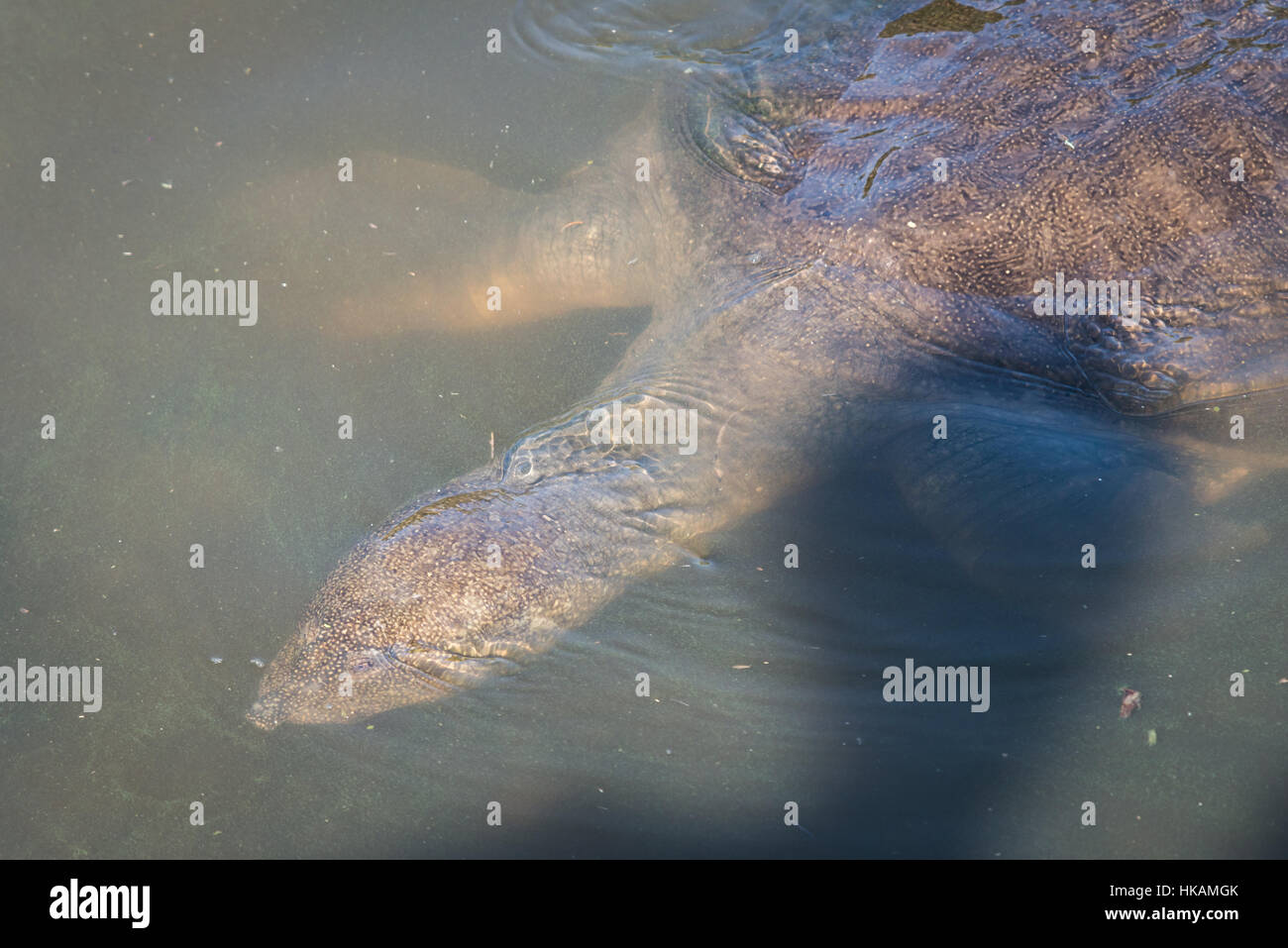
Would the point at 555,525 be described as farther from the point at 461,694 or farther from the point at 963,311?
the point at 963,311

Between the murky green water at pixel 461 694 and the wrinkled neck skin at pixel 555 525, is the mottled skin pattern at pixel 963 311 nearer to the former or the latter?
the wrinkled neck skin at pixel 555 525

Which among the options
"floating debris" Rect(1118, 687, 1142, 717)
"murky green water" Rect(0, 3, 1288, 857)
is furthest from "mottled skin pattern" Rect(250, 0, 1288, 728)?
"floating debris" Rect(1118, 687, 1142, 717)

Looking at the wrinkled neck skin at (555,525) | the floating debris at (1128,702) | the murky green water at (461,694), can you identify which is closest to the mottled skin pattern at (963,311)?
the wrinkled neck skin at (555,525)

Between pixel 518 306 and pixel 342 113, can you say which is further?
pixel 342 113

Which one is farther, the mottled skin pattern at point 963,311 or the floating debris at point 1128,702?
the mottled skin pattern at point 963,311

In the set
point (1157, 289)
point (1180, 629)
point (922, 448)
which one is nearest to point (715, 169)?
point (922, 448)

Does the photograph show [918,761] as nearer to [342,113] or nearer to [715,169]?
[715,169]

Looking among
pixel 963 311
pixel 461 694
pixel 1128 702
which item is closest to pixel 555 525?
pixel 461 694
